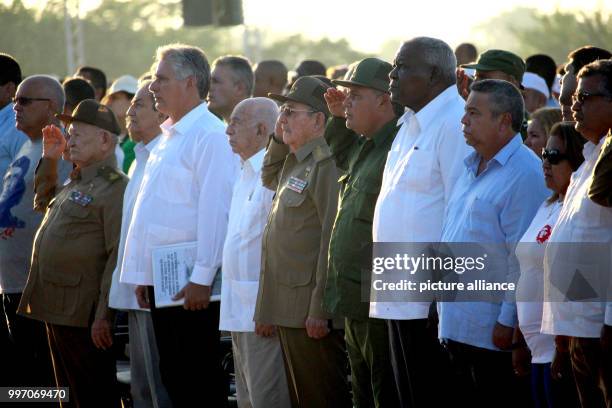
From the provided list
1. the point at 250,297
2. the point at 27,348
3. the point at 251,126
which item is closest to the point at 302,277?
the point at 250,297

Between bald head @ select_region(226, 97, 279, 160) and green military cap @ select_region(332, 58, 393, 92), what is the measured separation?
3.27 ft

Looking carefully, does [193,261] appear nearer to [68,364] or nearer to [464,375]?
[68,364]

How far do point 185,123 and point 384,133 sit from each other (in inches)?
60.2

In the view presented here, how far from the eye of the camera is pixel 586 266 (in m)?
6.09

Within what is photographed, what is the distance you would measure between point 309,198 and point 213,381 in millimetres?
1410

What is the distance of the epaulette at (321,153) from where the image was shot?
26.0 ft

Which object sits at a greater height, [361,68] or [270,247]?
[361,68]

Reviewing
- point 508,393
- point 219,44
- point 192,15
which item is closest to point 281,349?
point 508,393

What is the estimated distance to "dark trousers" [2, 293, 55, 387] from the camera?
32.8 feet

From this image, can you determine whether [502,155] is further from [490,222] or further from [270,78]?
[270,78]

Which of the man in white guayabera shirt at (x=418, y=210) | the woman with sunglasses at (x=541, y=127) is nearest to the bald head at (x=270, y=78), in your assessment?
the woman with sunglasses at (x=541, y=127)

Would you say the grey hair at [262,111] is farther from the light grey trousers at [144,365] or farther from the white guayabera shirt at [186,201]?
the light grey trousers at [144,365]

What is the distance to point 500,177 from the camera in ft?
22.5

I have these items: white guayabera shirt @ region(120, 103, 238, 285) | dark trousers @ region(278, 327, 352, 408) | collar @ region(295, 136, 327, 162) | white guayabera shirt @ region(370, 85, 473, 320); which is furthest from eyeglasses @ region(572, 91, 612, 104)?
white guayabera shirt @ region(120, 103, 238, 285)
